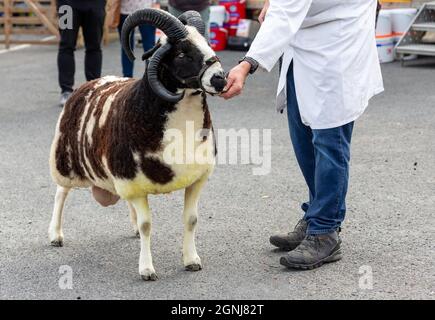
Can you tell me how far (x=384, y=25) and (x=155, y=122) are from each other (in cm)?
879

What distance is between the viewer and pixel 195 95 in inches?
167

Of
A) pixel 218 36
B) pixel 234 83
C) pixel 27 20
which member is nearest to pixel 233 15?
pixel 218 36

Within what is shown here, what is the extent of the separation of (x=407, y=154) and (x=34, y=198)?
313 centimetres

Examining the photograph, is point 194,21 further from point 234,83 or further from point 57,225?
point 57,225

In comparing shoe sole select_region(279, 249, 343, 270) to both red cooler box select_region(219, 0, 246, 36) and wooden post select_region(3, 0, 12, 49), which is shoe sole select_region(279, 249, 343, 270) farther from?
wooden post select_region(3, 0, 12, 49)

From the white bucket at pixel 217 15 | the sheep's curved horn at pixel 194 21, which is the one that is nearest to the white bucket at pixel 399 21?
the white bucket at pixel 217 15

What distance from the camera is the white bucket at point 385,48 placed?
Result: 12445mm

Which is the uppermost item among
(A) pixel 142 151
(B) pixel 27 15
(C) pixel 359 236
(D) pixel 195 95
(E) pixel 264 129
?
(D) pixel 195 95

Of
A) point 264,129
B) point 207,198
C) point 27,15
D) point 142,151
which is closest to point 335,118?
point 142,151

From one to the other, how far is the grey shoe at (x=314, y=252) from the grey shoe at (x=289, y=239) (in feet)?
0.65

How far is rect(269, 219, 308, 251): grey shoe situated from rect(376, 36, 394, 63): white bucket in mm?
8011

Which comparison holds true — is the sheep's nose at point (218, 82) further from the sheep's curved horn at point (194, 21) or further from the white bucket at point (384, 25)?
the white bucket at point (384, 25)

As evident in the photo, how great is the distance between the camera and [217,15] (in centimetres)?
1406

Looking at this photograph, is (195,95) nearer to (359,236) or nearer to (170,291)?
(170,291)
